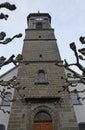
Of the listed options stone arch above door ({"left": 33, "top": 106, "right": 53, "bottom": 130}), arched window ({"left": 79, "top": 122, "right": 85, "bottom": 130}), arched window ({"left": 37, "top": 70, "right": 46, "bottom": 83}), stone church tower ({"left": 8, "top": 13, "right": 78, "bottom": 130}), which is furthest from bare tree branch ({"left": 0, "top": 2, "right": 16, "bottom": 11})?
arched window ({"left": 79, "top": 122, "right": 85, "bottom": 130})

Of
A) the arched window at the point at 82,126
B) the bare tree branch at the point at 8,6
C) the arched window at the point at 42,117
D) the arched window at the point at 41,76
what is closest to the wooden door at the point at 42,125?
the arched window at the point at 42,117

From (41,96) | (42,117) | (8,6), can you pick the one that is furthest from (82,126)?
(8,6)

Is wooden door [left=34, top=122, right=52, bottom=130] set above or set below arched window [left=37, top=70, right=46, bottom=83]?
below

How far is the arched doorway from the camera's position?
1500 cm

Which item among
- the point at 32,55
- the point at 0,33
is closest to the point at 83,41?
the point at 0,33

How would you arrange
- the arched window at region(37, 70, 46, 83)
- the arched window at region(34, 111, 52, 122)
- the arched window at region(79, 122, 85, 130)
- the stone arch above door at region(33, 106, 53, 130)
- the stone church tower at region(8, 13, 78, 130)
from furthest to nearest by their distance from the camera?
the arched window at region(79, 122, 85, 130) < the arched window at region(37, 70, 46, 83) < the arched window at region(34, 111, 52, 122) < the stone arch above door at region(33, 106, 53, 130) < the stone church tower at region(8, 13, 78, 130)

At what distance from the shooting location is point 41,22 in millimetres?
26469

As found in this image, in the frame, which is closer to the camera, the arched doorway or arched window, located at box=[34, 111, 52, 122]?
the arched doorway

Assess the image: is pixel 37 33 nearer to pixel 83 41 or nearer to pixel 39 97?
pixel 39 97

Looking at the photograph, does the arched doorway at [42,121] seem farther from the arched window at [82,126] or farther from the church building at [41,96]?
the arched window at [82,126]

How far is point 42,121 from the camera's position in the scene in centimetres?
1530

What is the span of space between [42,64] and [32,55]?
1.49 metres

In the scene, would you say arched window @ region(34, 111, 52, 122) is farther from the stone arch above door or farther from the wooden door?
the wooden door

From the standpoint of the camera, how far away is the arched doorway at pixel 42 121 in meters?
15.0
